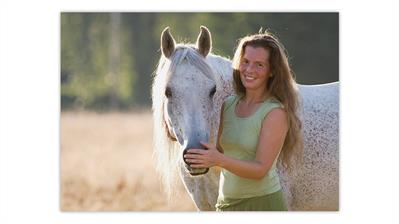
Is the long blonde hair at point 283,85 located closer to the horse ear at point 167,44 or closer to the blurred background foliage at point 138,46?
the horse ear at point 167,44

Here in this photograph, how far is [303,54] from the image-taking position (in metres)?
5.22

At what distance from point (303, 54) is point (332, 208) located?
2075mm

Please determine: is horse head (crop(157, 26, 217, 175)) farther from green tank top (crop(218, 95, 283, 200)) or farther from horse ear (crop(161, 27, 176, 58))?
green tank top (crop(218, 95, 283, 200))

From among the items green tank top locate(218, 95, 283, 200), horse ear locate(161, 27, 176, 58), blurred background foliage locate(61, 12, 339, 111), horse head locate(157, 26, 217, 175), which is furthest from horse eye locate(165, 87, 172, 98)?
blurred background foliage locate(61, 12, 339, 111)

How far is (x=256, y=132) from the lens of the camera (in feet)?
8.60

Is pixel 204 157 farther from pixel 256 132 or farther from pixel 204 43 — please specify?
pixel 204 43

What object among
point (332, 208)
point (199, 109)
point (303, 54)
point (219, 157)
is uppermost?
point (303, 54)

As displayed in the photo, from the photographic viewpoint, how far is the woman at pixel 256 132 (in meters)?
2.59

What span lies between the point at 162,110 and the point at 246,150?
1.34 feet
